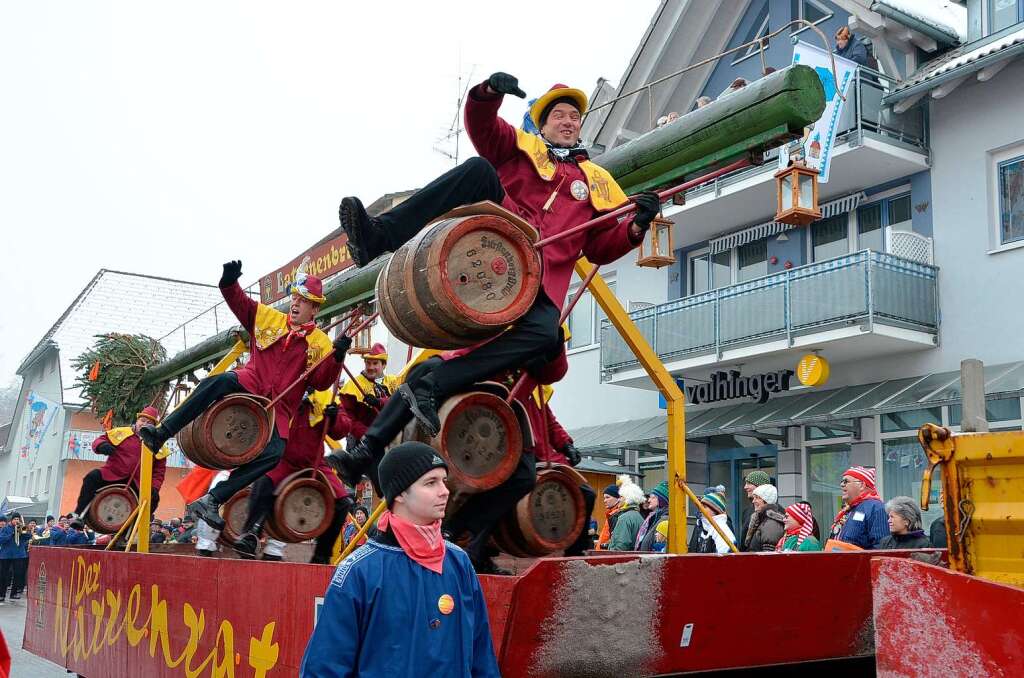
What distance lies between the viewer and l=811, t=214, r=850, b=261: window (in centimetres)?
1786

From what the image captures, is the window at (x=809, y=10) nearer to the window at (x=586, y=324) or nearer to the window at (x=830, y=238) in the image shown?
the window at (x=830, y=238)

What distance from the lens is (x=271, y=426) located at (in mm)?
6992

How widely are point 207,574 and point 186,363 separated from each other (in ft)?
20.7

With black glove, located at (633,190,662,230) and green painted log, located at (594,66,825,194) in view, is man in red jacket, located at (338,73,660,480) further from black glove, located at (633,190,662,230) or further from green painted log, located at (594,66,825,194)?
green painted log, located at (594,66,825,194)

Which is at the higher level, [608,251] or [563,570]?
[608,251]

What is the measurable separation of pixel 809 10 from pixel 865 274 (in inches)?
226

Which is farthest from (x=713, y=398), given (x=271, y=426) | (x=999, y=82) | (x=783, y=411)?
(x=271, y=426)

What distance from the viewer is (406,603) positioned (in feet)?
9.52

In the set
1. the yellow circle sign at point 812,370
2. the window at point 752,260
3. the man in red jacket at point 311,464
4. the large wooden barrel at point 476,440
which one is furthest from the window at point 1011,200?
the large wooden barrel at point 476,440

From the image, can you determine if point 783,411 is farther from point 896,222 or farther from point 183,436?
point 183,436

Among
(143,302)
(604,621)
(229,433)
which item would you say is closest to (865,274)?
(229,433)

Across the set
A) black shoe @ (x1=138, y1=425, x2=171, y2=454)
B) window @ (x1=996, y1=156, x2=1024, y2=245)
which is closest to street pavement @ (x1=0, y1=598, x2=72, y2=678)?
black shoe @ (x1=138, y1=425, x2=171, y2=454)

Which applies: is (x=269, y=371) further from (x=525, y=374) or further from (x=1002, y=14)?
(x=1002, y=14)

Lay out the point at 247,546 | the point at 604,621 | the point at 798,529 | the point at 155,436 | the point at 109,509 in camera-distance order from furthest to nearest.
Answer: the point at 109,509 → the point at 798,529 → the point at 155,436 → the point at 247,546 → the point at 604,621
